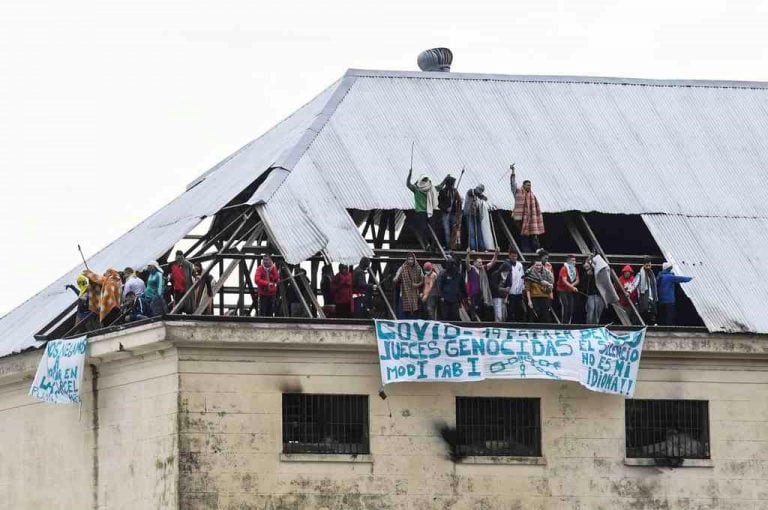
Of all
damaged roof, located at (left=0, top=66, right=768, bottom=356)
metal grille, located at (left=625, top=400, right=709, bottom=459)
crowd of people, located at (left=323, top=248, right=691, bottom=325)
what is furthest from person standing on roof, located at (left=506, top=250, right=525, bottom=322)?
metal grille, located at (left=625, top=400, right=709, bottom=459)

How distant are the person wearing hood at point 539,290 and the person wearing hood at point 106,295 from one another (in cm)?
869

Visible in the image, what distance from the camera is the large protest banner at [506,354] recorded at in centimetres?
4112

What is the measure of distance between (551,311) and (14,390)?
13.0 m

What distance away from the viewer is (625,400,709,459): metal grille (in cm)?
4272

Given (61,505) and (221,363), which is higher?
(221,363)

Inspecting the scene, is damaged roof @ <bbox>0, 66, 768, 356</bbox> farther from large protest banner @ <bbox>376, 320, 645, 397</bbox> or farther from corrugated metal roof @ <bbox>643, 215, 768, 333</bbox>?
large protest banner @ <bbox>376, 320, 645, 397</bbox>

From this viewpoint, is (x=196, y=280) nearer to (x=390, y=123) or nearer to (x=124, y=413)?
(x=124, y=413)

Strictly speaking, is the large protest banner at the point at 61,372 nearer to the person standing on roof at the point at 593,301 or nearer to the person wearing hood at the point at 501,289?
the person wearing hood at the point at 501,289

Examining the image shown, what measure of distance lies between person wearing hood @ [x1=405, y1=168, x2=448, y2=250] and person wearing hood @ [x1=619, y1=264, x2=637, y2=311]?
423 centimetres

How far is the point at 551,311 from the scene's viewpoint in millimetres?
42938

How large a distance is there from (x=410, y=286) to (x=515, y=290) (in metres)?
2.21

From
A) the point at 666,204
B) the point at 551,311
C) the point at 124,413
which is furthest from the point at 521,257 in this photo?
the point at 124,413

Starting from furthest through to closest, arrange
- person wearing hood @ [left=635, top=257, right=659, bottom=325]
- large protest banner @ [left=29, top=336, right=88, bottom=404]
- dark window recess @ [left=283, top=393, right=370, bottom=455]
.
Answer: person wearing hood @ [left=635, top=257, right=659, bottom=325]
large protest banner @ [left=29, top=336, right=88, bottom=404]
dark window recess @ [left=283, top=393, right=370, bottom=455]

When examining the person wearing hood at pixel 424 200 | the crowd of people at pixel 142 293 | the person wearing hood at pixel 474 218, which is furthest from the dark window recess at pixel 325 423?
the person wearing hood at pixel 474 218
